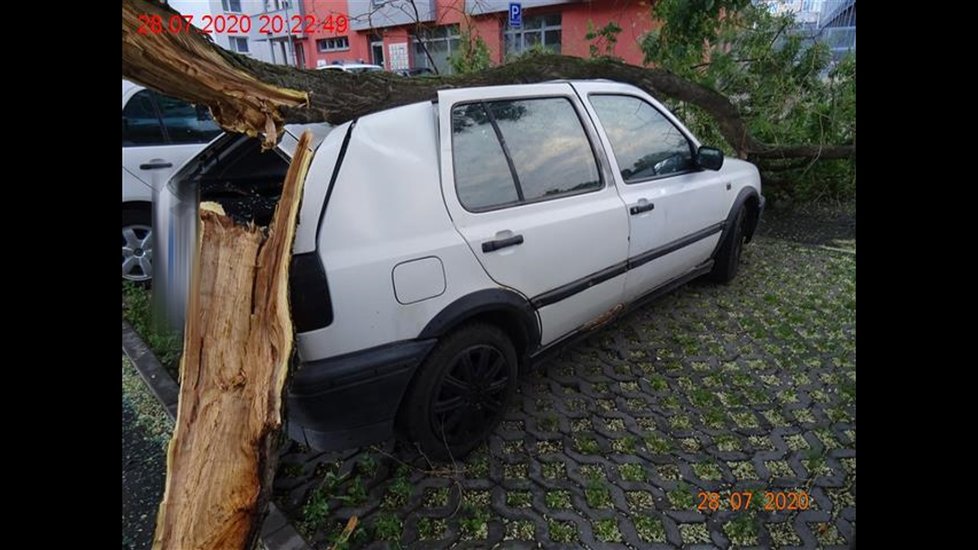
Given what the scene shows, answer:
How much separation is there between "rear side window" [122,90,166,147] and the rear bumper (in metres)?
3.64

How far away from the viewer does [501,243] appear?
2.20 metres

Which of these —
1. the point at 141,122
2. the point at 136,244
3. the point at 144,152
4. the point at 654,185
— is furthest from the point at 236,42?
the point at 654,185

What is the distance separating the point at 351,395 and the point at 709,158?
283cm

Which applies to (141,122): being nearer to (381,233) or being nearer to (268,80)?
(268,80)

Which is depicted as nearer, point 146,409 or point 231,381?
point 231,381

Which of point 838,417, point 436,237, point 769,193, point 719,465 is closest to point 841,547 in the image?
point 719,465

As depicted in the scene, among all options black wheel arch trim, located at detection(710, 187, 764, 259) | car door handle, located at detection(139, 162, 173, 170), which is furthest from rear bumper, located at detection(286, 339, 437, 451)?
car door handle, located at detection(139, 162, 173, 170)

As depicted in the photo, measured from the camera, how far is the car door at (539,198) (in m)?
2.19

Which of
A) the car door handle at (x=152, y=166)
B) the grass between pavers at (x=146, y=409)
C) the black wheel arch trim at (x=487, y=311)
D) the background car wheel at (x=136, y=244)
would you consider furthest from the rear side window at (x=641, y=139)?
the background car wheel at (x=136, y=244)

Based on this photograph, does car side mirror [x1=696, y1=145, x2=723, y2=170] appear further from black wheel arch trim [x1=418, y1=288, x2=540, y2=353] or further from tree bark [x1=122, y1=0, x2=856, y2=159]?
black wheel arch trim [x1=418, y1=288, x2=540, y2=353]

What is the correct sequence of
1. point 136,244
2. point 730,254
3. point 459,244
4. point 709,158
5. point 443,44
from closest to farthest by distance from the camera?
point 459,244 < point 709,158 < point 730,254 < point 136,244 < point 443,44
